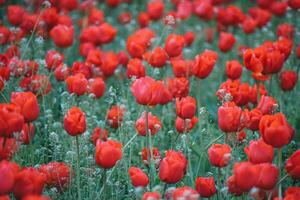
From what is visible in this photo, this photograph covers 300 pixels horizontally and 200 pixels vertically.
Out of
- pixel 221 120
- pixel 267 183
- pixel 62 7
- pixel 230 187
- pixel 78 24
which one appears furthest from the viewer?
pixel 78 24

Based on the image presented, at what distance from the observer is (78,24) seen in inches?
254

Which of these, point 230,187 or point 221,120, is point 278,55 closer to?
point 221,120

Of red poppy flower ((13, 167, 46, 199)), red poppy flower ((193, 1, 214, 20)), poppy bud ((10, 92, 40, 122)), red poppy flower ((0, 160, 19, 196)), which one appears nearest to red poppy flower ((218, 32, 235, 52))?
red poppy flower ((193, 1, 214, 20))

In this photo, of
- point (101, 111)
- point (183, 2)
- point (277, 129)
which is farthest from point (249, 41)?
point (277, 129)

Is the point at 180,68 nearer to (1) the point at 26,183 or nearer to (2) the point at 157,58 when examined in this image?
(2) the point at 157,58

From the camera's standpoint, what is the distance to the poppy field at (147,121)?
2.76 metres

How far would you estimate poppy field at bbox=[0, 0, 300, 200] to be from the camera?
276cm

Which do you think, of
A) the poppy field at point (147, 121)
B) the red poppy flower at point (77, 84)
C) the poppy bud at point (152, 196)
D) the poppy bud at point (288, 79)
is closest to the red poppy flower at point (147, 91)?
the poppy field at point (147, 121)

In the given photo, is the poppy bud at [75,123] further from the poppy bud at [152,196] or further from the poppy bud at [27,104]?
the poppy bud at [152,196]

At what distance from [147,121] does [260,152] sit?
0.66 metres

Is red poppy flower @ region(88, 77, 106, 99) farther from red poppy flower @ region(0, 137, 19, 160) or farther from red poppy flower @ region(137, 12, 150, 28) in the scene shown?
red poppy flower @ region(137, 12, 150, 28)

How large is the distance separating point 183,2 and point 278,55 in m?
2.36

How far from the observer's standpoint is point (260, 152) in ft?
8.99

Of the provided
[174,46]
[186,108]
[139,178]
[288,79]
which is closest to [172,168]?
[139,178]
